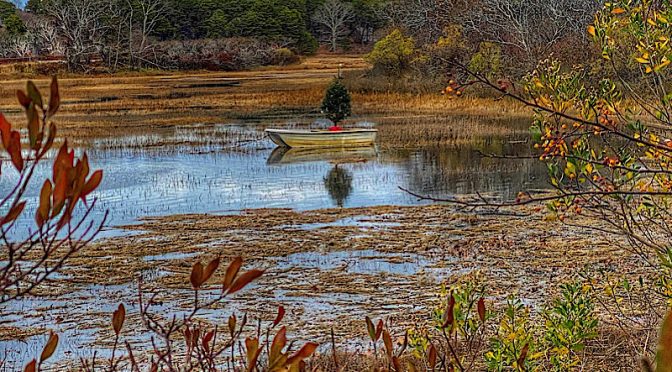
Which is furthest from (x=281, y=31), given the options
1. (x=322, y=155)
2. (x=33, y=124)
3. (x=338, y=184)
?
(x=33, y=124)

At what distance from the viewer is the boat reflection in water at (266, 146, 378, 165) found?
2008cm

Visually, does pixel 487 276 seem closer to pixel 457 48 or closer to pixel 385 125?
pixel 385 125

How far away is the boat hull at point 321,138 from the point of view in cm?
2166

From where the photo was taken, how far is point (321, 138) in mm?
21953

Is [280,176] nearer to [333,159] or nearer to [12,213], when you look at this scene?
[333,159]

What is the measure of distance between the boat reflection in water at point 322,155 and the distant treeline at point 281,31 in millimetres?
10957

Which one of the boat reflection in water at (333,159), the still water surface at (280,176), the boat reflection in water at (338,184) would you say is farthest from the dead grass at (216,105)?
the boat reflection in water at (338,184)

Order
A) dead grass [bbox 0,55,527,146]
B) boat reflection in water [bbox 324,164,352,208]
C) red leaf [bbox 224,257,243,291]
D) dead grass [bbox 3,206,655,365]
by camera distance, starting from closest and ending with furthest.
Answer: red leaf [bbox 224,257,243,291]
dead grass [bbox 3,206,655,365]
boat reflection in water [bbox 324,164,352,208]
dead grass [bbox 0,55,527,146]

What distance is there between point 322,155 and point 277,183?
13.1 ft

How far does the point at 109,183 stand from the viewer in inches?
679

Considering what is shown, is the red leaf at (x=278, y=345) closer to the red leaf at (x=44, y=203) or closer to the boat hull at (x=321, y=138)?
the red leaf at (x=44, y=203)

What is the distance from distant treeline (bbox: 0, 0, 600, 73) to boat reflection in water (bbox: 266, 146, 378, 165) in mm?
10957

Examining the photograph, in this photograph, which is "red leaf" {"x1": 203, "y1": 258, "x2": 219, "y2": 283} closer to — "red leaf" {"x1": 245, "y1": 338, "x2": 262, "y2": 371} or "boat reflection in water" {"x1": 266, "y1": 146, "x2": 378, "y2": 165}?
"red leaf" {"x1": 245, "y1": 338, "x2": 262, "y2": 371}

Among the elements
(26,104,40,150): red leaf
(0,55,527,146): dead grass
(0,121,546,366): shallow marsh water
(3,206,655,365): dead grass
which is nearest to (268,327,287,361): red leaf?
(26,104,40,150): red leaf
